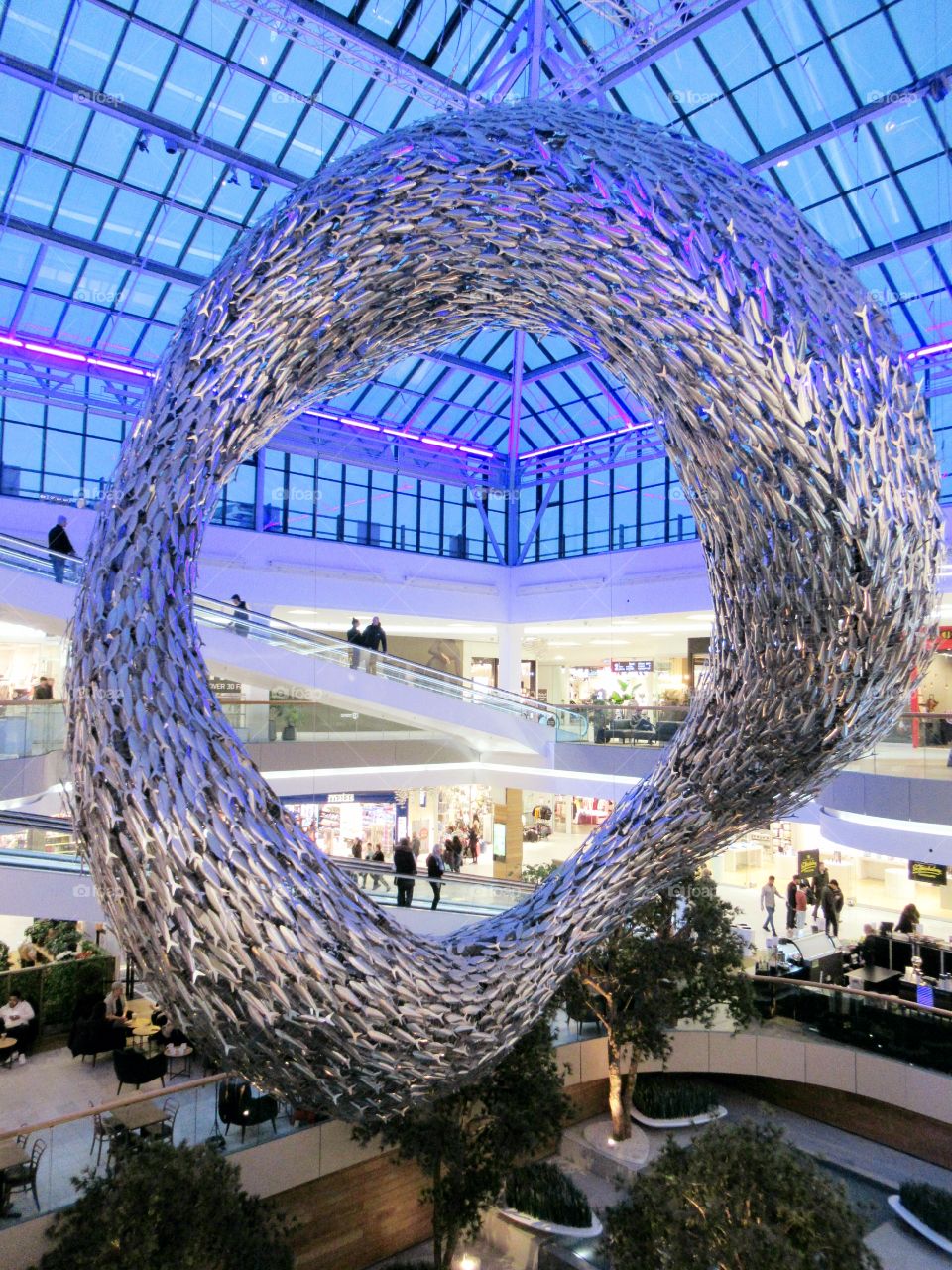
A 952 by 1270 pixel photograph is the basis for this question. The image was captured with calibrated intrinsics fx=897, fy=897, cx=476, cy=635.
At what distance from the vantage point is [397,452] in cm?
2986

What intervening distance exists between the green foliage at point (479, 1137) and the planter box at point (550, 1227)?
6.09 ft

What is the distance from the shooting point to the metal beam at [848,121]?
602 inches

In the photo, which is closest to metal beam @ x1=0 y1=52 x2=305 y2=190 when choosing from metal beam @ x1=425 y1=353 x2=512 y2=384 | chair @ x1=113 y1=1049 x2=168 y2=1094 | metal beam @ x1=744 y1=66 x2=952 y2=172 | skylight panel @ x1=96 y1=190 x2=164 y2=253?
skylight panel @ x1=96 y1=190 x2=164 y2=253

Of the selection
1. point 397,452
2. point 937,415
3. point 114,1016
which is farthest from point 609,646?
point 114,1016

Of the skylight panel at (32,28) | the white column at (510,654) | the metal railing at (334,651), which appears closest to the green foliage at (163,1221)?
the metal railing at (334,651)

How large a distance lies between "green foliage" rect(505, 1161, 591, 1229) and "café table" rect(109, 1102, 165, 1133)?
13.7ft

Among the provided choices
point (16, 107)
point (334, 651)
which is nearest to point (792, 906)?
point (334, 651)

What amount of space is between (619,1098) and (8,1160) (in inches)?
300

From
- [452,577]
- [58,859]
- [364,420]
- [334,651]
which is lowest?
[58,859]

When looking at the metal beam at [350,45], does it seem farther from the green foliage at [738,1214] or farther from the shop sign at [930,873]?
the shop sign at [930,873]

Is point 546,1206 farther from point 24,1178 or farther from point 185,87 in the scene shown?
point 185,87

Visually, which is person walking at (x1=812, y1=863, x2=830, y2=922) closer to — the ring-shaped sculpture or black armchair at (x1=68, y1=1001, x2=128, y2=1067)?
black armchair at (x1=68, y1=1001, x2=128, y2=1067)

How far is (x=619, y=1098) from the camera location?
39.6 feet

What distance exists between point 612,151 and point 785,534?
89cm
